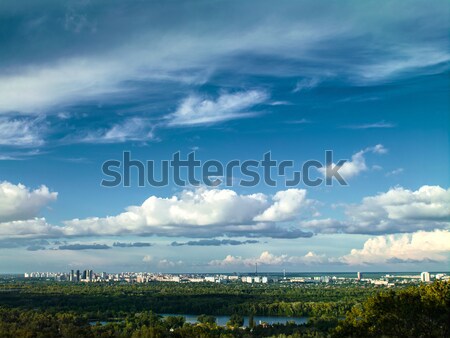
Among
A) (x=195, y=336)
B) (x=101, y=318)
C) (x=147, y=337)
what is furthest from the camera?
(x=101, y=318)

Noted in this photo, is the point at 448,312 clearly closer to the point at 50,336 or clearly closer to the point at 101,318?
the point at 50,336

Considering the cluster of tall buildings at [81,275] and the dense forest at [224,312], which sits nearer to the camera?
the dense forest at [224,312]

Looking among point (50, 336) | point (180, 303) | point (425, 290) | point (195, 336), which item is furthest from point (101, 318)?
point (425, 290)

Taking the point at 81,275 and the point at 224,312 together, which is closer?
the point at 224,312

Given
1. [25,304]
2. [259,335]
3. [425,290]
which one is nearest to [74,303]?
[25,304]

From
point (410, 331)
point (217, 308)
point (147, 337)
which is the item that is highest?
point (410, 331)

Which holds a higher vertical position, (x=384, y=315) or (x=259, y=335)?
(x=384, y=315)

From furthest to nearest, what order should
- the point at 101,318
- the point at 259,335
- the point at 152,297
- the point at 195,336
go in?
the point at 152,297, the point at 101,318, the point at 259,335, the point at 195,336

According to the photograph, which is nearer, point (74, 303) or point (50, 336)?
point (50, 336)

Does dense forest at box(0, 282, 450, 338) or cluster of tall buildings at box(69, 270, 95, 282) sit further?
cluster of tall buildings at box(69, 270, 95, 282)
